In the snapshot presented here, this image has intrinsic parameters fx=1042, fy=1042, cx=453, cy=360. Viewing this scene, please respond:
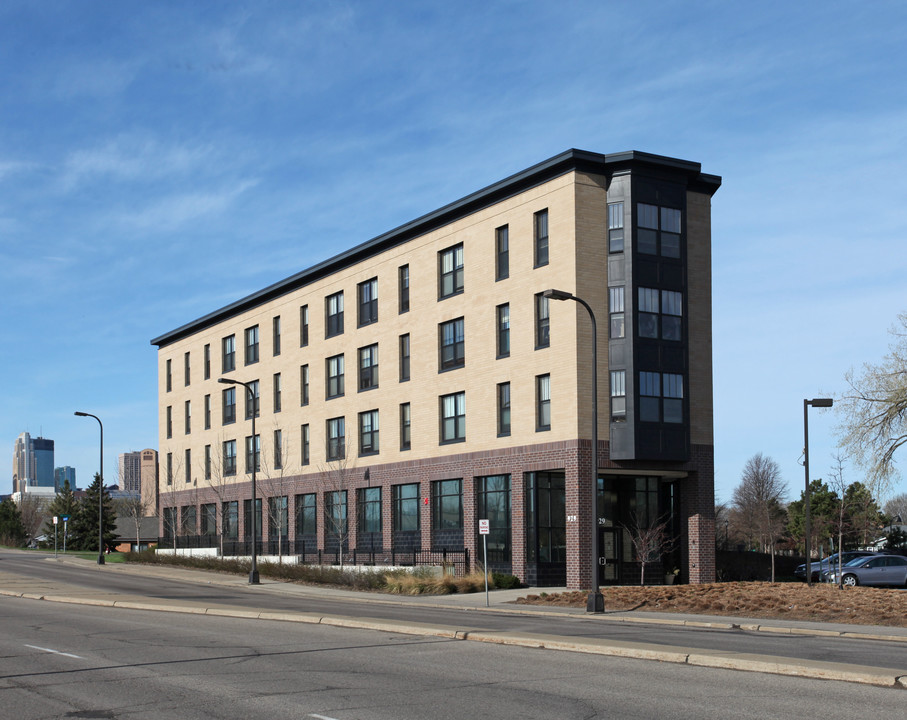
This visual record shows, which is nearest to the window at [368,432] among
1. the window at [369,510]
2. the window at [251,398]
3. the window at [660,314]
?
the window at [369,510]

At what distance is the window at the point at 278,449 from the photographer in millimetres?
63375

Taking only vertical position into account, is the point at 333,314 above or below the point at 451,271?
below

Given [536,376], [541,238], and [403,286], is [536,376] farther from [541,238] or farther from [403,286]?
[403,286]

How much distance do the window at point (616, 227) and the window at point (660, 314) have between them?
1987 mm

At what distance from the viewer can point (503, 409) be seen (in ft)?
148

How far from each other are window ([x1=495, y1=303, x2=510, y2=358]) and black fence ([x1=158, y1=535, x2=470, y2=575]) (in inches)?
350

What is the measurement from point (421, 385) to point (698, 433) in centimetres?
1386

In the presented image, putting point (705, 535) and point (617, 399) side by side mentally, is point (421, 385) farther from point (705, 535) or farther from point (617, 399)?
point (705, 535)

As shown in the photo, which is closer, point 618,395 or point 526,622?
point 526,622

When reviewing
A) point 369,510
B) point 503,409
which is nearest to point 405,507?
point 369,510

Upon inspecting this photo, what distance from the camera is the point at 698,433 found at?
43.2 meters

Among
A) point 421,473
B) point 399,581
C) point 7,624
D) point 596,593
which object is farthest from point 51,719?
point 421,473

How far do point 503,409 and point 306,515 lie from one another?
20215 mm

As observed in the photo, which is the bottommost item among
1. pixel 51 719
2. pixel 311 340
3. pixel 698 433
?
pixel 51 719
